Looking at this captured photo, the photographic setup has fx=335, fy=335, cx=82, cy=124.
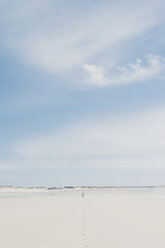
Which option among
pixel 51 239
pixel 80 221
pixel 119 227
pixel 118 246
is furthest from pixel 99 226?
pixel 118 246

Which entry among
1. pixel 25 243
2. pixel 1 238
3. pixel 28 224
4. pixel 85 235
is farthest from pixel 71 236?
pixel 28 224

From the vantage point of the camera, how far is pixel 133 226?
1263cm

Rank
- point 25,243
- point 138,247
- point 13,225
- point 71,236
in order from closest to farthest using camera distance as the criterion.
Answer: point 138,247
point 25,243
point 71,236
point 13,225

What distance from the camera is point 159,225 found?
42.3 feet

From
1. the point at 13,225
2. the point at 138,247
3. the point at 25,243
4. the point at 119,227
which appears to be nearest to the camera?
the point at 138,247

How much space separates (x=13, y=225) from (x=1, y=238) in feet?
9.36

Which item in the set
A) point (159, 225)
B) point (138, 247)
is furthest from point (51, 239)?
point (159, 225)

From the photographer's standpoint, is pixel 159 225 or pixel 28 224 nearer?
pixel 159 225

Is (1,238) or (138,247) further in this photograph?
(1,238)

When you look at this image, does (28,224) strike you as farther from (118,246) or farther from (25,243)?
(118,246)

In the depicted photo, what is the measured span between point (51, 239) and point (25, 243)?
0.87 meters

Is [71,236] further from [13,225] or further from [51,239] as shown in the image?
[13,225]

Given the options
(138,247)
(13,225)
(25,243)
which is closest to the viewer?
(138,247)

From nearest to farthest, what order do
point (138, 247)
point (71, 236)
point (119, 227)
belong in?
point (138, 247) → point (71, 236) → point (119, 227)
